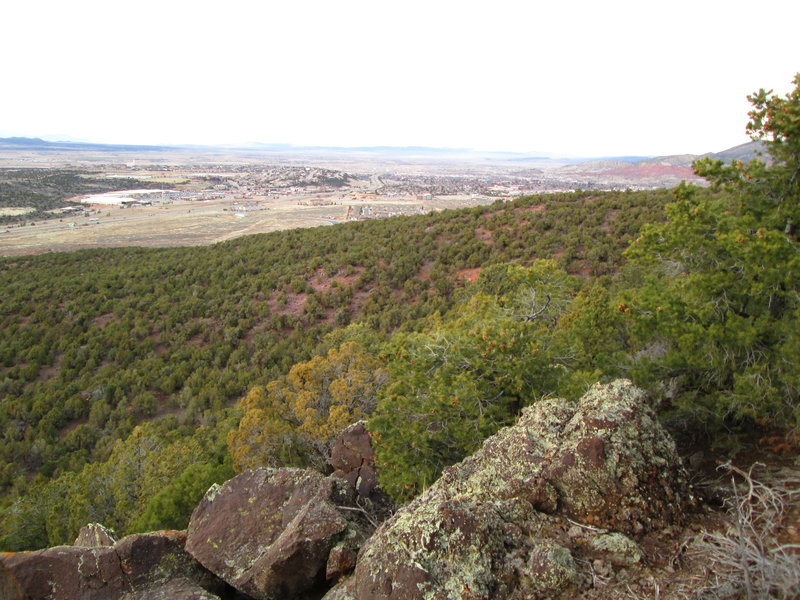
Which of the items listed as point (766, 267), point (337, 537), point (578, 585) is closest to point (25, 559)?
point (337, 537)

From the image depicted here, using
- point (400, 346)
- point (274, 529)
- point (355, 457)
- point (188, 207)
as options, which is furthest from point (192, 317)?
point (188, 207)

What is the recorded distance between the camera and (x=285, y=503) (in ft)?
23.9

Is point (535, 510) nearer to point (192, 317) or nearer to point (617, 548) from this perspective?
point (617, 548)

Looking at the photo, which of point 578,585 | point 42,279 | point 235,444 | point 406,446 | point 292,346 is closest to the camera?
point 578,585

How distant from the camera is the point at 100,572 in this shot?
21.3 feet

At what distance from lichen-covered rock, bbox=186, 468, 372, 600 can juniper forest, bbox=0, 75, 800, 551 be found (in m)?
1.62

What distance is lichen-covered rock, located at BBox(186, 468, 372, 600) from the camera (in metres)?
6.16

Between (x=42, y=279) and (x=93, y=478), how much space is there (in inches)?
1162

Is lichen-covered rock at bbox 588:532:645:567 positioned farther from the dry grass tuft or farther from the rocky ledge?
the dry grass tuft

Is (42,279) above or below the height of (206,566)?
below

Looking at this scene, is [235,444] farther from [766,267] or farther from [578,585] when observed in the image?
[766,267]

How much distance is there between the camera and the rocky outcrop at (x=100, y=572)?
20.8 feet

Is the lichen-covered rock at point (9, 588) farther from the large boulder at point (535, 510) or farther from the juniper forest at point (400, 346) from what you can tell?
the large boulder at point (535, 510)

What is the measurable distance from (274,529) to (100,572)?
2.41 meters
